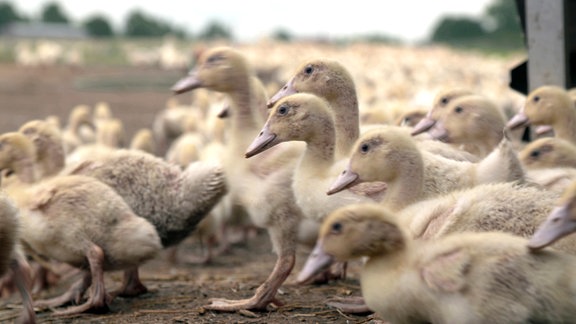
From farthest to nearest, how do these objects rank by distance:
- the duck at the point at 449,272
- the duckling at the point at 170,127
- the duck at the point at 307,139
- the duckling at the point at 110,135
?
the duckling at the point at 170,127
the duckling at the point at 110,135
the duck at the point at 307,139
the duck at the point at 449,272

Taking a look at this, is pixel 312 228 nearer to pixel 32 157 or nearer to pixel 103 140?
pixel 32 157

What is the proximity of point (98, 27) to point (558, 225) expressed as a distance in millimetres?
75481

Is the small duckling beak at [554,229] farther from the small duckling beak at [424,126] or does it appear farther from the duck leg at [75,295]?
the duck leg at [75,295]

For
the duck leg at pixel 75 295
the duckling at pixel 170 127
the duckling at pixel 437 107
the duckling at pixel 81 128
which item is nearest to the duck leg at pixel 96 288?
the duck leg at pixel 75 295

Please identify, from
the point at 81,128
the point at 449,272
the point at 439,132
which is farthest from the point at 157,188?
the point at 81,128

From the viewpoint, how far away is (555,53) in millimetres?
→ 8039

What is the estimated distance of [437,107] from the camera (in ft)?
21.5

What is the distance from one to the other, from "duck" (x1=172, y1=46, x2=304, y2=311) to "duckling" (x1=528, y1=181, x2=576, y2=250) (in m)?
1.94

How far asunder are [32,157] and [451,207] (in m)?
3.37

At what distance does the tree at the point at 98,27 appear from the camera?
2992 inches

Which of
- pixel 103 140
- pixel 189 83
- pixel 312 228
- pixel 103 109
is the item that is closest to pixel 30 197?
pixel 189 83

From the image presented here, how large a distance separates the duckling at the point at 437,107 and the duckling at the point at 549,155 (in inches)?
35.4

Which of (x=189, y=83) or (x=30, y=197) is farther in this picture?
(x=189, y=83)

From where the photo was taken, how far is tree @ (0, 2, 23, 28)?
3127 inches
